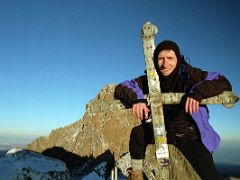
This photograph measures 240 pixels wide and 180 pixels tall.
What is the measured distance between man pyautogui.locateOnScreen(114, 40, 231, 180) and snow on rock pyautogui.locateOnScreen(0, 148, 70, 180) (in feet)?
48.3

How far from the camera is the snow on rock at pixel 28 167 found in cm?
1936

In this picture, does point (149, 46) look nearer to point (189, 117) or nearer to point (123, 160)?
point (189, 117)

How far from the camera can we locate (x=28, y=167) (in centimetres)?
2014

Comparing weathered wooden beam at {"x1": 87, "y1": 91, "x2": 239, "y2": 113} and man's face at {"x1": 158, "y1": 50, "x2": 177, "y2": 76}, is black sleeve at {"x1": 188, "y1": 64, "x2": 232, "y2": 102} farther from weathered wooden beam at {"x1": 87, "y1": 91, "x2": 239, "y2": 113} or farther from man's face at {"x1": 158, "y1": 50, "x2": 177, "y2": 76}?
man's face at {"x1": 158, "y1": 50, "x2": 177, "y2": 76}

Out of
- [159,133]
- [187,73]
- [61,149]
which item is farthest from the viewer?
[61,149]

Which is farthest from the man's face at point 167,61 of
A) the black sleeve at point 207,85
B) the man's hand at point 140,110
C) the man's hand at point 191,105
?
the man's hand at point 191,105

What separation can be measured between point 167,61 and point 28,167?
16689 mm

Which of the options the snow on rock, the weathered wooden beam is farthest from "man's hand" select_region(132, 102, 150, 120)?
the snow on rock

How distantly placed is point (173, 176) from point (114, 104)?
4.80 m

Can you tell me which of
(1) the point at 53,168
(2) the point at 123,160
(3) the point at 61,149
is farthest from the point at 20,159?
(3) the point at 61,149

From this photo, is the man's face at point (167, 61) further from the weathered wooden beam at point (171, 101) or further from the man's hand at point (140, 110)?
the man's hand at point (140, 110)

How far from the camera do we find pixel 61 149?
151625mm

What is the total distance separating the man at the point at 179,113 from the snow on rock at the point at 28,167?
14734 mm

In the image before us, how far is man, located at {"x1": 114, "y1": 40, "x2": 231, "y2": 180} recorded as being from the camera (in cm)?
555
